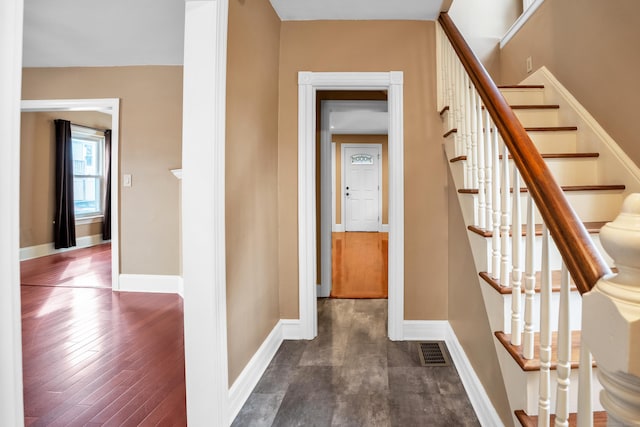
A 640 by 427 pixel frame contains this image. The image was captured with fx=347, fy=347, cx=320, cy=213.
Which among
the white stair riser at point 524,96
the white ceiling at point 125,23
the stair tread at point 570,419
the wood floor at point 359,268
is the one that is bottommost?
the wood floor at point 359,268

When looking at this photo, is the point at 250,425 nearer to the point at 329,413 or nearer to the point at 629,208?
the point at 329,413

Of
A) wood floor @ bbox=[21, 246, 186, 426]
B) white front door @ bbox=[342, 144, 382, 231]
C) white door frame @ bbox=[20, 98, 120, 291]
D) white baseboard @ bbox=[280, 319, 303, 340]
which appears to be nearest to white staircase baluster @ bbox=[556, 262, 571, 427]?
wood floor @ bbox=[21, 246, 186, 426]

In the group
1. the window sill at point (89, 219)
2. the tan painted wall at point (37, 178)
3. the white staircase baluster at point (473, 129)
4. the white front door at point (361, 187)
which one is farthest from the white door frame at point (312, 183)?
the white front door at point (361, 187)

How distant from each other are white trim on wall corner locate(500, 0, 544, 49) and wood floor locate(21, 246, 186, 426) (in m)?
3.67

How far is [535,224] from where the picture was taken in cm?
184

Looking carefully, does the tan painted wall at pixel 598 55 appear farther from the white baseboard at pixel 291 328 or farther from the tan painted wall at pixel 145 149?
the tan painted wall at pixel 145 149

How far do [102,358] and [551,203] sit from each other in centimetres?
276

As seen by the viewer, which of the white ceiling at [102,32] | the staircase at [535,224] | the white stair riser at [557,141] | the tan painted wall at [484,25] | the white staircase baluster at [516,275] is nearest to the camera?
the staircase at [535,224]

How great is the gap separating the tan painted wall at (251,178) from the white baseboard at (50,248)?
4.87 metres

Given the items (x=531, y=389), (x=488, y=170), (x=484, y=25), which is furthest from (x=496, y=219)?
(x=484, y=25)

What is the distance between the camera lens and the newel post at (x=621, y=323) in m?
0.53

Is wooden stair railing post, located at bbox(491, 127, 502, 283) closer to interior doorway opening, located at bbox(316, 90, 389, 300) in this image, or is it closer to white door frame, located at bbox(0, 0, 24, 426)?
white door frame, located at bbox(0, 0, 24, 426)

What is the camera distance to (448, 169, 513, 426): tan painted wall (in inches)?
63.8

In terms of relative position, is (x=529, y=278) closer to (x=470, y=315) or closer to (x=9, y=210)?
(x=470, y=315)
